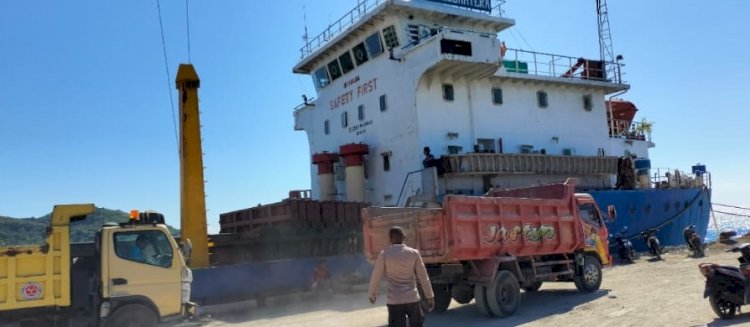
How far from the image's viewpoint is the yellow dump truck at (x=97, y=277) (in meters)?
8.20

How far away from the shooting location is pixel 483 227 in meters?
9.90

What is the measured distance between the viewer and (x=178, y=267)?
29.9ft

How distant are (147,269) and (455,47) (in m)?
12.7

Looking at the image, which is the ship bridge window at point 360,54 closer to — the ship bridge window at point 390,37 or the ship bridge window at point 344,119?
the ship bridge window at point 390,37

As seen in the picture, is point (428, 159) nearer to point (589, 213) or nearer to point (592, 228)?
point (589, 213)

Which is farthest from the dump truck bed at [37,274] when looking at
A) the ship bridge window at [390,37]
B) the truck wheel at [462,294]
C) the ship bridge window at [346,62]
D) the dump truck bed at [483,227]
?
the ship bridge window at [346,62]

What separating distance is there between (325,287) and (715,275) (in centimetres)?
853

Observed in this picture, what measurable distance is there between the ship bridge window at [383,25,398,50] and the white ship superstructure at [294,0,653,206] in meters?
0.04

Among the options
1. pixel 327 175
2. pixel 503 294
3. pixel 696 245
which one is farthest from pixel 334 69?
pixel 503 294

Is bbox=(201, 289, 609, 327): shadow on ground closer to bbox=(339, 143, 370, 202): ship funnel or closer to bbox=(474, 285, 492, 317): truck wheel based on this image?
bbox=(474, 285, 492, 317): truck wheel

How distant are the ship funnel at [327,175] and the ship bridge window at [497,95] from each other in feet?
20.2

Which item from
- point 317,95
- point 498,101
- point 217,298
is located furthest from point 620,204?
point 217,298

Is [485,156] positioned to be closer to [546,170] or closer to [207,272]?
[546,170]

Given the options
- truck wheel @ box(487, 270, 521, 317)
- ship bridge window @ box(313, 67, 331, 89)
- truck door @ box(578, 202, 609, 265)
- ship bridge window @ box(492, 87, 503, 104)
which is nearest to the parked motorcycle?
ship bridge window @ box(492, 87, 503, 104)
